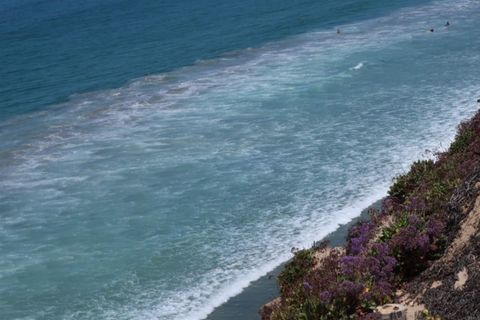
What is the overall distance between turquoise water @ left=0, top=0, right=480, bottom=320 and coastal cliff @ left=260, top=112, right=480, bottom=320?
2859 millimetres

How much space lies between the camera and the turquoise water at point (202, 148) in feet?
63.6

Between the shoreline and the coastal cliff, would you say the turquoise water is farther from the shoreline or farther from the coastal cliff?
the coastal cliff

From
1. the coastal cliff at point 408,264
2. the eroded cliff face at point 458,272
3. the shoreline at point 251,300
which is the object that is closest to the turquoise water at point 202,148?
the shoreline at point 251,300

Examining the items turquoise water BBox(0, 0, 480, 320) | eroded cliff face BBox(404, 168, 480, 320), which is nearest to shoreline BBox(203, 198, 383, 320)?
turquoise water BBox(0, 0, 480, 320)

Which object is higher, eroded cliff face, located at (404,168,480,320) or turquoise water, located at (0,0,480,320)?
eroded cliff face, located at (404,168,480,320)

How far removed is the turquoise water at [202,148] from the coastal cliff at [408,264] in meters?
2.86

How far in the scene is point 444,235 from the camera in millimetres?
14539

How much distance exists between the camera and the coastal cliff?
40.8 feet

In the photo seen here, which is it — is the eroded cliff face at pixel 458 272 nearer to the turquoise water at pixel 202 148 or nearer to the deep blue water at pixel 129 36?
the turquoise water at pixel 202 148

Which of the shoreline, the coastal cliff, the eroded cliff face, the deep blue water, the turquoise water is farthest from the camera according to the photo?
the deep blue water

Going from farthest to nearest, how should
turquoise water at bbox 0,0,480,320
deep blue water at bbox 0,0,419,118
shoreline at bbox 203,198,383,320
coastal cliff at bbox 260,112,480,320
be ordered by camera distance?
deep blue water at bbox 0,0,419,118, turquoise water at bbox 0,0,480,320, shoreline at bbox 203,198,383,320, coastal cliff at bbox 260,112,480,320

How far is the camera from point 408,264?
14.3m

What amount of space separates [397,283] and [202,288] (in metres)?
5.49

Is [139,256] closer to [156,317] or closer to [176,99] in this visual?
[156,317]
